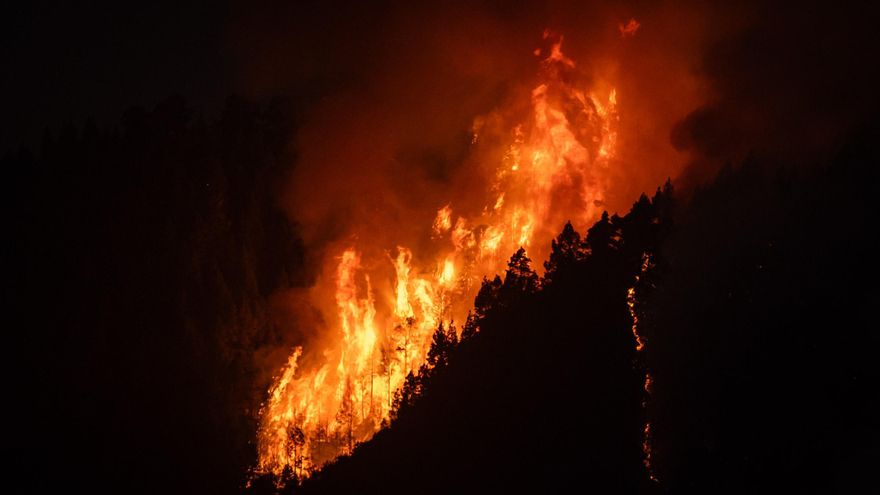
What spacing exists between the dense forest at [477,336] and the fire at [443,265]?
347 cm

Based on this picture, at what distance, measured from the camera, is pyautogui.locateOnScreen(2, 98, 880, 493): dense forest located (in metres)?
34.5

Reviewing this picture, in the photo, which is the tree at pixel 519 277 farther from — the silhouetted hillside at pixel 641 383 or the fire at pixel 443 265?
the fire at pixel 443 265

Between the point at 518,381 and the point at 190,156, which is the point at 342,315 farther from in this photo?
the point at 518,381

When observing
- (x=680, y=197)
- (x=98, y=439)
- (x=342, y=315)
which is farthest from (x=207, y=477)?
(x=680, y=197)

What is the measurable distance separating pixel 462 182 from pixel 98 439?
122 ft

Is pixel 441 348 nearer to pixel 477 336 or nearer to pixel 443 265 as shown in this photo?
pixel 477 336

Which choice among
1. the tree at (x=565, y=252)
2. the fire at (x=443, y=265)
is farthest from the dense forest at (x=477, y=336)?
the fire at (x=443, y=265)

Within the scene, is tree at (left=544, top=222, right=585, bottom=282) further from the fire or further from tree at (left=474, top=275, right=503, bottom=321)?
the fire

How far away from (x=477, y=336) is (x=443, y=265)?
29.5m

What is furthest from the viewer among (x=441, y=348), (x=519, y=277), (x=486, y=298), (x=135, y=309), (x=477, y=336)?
(x=135, y=309)

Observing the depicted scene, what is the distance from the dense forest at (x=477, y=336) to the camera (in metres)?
34.5

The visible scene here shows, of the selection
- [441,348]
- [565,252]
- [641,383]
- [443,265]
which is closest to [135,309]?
[441,348]

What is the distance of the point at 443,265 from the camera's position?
219 feet

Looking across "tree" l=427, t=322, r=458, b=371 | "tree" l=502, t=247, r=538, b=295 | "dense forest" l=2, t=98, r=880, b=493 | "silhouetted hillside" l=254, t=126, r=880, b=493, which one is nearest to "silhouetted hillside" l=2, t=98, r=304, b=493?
"dense forest" l=2, t=98, r=880, b=493
